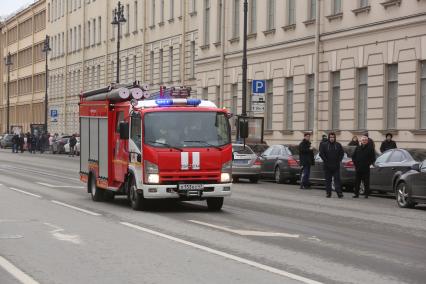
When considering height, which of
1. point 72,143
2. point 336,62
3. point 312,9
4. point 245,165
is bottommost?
point 72,143

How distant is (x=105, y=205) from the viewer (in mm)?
20188

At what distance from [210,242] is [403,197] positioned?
29.2ft

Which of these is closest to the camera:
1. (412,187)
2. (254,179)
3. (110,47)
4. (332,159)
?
(412,187)

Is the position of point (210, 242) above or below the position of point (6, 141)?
above

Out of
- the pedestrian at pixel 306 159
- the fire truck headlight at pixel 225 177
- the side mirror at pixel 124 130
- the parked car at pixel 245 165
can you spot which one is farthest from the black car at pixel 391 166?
the parked car at pixel 245 165

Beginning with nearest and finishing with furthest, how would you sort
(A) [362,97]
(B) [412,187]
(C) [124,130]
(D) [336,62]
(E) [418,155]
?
(C) [124,130] < (B) [412,187] < (E) [418,155] < (A) [362,97] < (D) [336,62]

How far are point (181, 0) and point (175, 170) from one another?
3929cm

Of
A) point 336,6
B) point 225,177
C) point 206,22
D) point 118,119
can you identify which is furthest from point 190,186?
point 206,22

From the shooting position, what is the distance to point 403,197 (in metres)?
20.8

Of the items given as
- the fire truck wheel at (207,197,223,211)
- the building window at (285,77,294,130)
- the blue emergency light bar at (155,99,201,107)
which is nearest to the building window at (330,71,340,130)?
the building window at (285,77,294,130)

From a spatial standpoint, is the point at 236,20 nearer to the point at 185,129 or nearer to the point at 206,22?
the point at 206,22

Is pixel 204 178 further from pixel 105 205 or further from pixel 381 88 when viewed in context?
pixel 381 88

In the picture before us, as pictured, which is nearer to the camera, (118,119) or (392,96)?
(118,119)

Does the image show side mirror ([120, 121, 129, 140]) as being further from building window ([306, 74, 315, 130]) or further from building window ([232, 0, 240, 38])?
building window ([232, 0, 240, 38])
